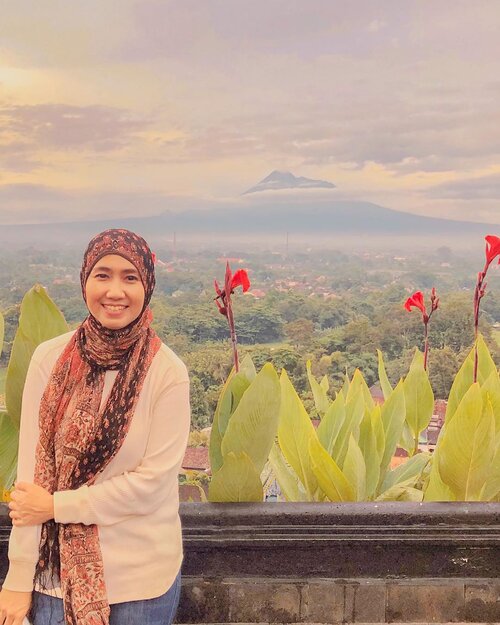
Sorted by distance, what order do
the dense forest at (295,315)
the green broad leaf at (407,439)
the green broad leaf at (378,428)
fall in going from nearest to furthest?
the green broad leaf at (378,428), the dense forest at (295,315), the green broad leaf at (407,439)

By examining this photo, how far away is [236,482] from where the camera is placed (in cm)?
102

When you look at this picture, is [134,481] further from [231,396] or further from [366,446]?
[366,446]

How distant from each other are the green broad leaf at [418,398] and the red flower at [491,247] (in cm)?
34

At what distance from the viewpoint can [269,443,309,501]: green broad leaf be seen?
1.21m

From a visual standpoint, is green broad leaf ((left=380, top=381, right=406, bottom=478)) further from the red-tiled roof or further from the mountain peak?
the mountain peak

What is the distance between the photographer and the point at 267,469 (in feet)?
4.53

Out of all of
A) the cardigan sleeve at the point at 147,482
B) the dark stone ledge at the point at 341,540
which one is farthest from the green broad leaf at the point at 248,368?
the cardigan sleeve at the point at 147,482

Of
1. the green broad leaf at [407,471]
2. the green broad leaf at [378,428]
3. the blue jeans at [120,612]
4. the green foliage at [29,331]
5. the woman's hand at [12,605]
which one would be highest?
the green foliage at [29,331]

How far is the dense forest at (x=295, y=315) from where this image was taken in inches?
52.6

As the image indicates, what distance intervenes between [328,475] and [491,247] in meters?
0.50

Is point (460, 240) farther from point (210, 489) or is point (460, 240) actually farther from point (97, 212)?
point (210, 489)

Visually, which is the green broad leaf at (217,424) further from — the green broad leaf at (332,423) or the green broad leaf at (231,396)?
the green broad leaf at (332,423)

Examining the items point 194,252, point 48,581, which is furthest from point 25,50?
point 48,581

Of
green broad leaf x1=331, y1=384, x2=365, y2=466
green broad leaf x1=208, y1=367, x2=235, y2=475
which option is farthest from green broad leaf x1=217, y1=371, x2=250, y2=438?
green broad leaf x1=331, y1=384, x2=365, y2=466
